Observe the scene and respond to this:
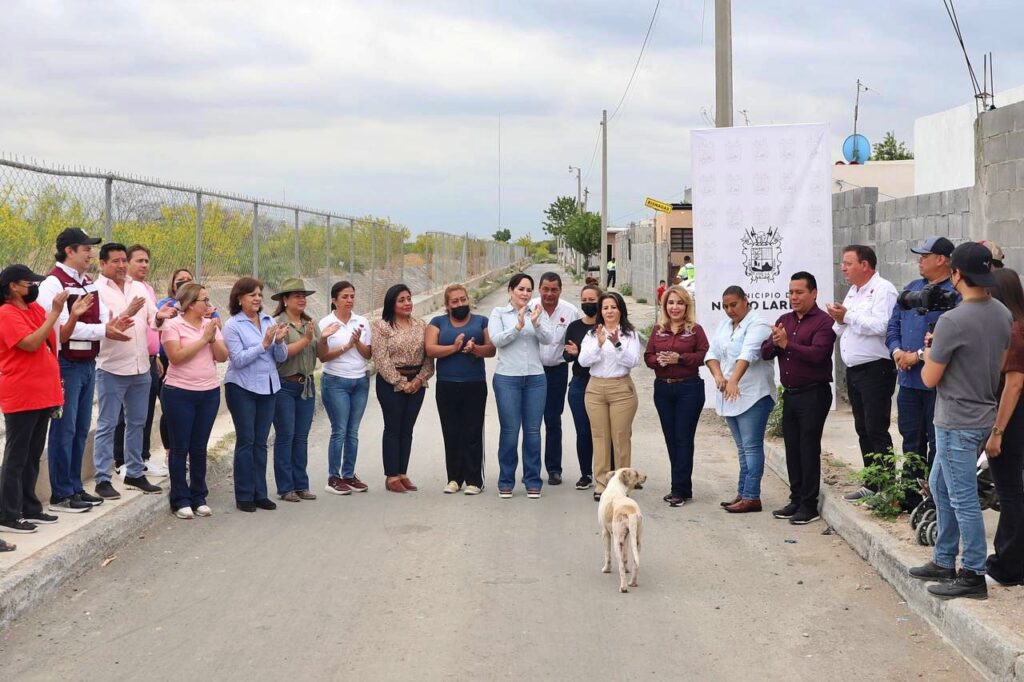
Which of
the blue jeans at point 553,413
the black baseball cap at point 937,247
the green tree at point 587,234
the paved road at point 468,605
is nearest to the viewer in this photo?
the paved road at point 468,605

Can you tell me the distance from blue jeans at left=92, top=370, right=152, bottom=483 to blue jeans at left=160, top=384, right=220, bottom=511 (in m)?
0.30

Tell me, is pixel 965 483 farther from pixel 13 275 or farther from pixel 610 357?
pixel 13 275

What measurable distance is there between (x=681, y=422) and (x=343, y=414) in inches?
113

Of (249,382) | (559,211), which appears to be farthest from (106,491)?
(559,211)

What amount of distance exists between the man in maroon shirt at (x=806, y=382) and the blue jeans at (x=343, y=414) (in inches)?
138

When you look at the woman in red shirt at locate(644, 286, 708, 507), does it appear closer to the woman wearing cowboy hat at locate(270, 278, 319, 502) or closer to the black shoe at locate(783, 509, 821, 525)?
the black shoe at locate(783, 509, 821, 525)

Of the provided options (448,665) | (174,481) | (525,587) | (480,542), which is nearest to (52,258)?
(174,481)

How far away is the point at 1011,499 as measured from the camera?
6.06 meters

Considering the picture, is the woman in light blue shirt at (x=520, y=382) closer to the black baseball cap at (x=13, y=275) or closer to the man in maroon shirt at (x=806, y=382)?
the man in maroon shirt at (x=806, y=382)

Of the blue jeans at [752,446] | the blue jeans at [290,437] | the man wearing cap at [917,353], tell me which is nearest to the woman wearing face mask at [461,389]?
the blue jeans at [290,437]

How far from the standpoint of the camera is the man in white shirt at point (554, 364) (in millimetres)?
10086

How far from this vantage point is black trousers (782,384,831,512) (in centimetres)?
863

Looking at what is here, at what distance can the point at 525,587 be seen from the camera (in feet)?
22.4

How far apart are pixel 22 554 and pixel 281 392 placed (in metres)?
2.94
